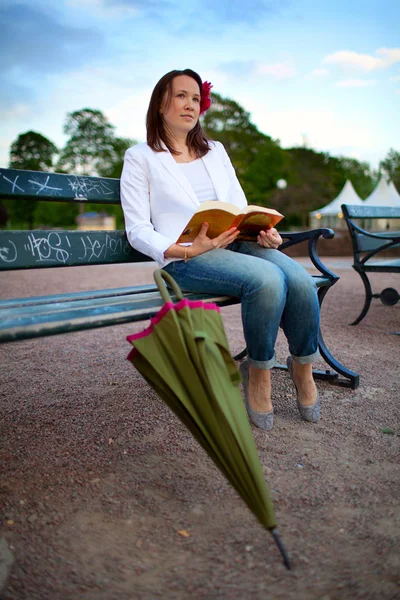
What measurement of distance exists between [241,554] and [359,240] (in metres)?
4.27

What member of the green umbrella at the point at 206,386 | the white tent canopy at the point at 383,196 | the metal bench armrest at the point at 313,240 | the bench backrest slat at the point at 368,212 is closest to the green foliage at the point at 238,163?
the white tent canopy at the point at 383,196

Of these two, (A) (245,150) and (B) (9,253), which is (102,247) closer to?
(B) (9,253)

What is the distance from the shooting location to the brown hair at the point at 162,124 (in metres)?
3.03

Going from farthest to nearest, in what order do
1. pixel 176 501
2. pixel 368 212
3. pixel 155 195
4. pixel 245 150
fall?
pixel 245 150
pixel 368 212
pixel 155 195
pixel 176 501

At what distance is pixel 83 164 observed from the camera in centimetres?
5059

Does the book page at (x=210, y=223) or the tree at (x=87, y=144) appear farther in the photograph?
the tree at (x=87, y=144)

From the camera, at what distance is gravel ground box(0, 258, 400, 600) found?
5.02ft

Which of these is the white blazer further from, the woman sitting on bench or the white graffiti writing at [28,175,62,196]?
the white graffiti writing at [28,175,62,196]

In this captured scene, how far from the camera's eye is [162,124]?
3.12 metres

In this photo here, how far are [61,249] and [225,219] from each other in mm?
957

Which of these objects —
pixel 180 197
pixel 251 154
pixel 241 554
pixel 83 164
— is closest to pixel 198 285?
pixel 180 197

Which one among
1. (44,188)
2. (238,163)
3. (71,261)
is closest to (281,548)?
(71,261)

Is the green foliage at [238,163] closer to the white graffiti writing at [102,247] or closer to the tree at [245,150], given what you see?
the tree at [245,150]

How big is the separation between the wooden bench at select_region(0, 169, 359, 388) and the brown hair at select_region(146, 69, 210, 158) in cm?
37
